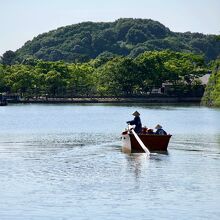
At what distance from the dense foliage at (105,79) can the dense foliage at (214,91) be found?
73.2 feet

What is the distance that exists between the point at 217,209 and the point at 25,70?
14088 cm

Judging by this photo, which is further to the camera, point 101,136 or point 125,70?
point 125,70

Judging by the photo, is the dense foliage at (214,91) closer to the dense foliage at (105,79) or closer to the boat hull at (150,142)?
the dense foliage at (105,79)

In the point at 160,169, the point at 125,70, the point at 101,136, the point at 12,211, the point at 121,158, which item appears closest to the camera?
the point at 12,211

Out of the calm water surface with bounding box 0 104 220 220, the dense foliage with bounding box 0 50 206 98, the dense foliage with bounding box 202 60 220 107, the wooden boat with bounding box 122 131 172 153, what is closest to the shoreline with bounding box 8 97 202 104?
the dense foliage with bounding box 0 50 206 98

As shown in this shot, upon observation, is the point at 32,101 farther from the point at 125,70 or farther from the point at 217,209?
the point at 217,209

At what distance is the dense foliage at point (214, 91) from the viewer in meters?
132

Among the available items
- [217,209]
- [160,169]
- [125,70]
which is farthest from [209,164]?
[125,70]

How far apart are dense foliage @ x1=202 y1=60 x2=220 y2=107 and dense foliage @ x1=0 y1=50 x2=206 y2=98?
22304mm

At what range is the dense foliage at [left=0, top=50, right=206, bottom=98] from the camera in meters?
161

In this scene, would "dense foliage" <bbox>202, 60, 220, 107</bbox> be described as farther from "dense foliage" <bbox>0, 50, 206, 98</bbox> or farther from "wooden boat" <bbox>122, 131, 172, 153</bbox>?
"wooden boat" <bbox>122, 131, 172, 153</bbox>

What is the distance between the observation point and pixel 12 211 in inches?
1105

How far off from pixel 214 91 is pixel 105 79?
3328 centimetres

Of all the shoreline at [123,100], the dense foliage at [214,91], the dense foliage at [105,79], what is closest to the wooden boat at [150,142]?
the dense foliage at [214,91]
